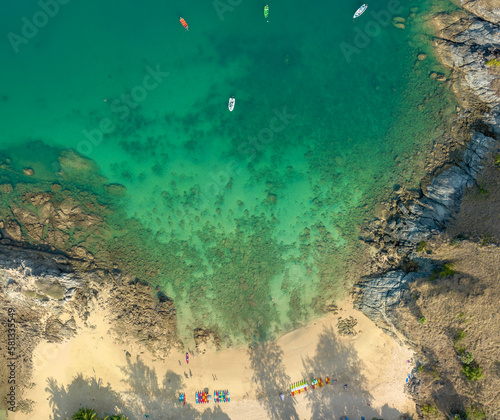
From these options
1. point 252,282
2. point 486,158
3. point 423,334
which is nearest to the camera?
point 423,334

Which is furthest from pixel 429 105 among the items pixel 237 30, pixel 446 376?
pixel 446 376

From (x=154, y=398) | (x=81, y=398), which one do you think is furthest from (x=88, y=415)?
(x=154, y=398)

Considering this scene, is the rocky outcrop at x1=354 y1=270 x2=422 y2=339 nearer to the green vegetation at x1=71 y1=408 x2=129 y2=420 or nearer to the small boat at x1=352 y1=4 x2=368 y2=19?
the green vegetation at x1=71 y1=408 x2=129 y2=420

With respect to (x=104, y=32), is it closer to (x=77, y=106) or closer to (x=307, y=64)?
(x=77, y=106)

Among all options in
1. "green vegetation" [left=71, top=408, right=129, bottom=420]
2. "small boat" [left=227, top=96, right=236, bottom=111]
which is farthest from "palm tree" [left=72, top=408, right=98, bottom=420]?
"small boat" [left=227, top=96, right=236, bottom=111]

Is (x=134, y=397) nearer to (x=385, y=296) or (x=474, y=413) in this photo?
(x=385, y=296)
